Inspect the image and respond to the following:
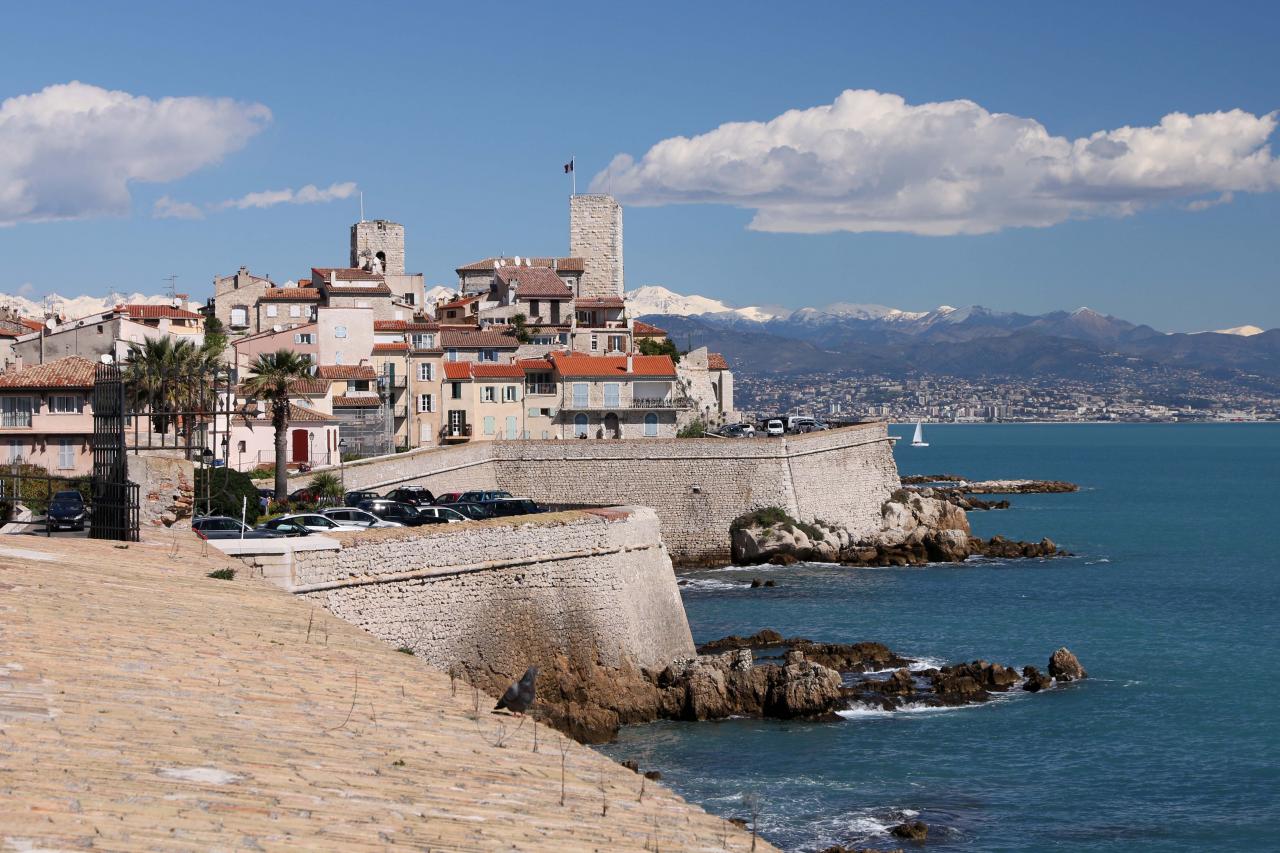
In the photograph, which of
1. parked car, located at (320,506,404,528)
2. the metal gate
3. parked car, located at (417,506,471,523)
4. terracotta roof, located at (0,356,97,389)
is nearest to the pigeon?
the metal gate

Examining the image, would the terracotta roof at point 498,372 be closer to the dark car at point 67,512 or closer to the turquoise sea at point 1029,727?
the turquoise sea at point 1029,727

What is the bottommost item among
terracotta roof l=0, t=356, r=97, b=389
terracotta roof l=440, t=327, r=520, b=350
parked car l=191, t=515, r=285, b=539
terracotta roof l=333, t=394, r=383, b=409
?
parked car l=191, t=515, r=285, b=539

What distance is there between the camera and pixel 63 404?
54.9 m

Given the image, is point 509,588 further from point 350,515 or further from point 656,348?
point 656,348

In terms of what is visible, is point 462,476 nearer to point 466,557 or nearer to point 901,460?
point 466,557

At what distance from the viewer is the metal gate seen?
24156 millimetres

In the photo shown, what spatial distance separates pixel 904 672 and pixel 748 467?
28259 millimetres

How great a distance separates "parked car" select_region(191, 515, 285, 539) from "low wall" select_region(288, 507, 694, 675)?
10.4ft

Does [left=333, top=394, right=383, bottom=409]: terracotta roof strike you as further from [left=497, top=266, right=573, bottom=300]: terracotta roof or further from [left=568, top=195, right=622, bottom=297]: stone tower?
[left=568, top=195, right=622, bottom=297]: stone tower

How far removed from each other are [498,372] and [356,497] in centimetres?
2723

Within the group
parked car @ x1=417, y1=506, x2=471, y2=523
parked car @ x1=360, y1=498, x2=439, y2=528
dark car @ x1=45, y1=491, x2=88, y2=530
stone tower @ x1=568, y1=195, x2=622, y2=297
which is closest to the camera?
dark car @ x1=45, y1=491, x2=88, y2=530

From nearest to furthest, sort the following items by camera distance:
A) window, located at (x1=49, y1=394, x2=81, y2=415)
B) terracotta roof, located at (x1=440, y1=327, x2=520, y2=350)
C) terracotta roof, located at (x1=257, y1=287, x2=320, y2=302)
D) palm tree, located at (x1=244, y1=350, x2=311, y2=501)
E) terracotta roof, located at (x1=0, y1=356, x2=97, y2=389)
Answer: palm tree, located at (x1=244, y1=350, x2=311, y2=501) → terracotta roof, located at (x1=0, y1=356, x2=97, y2=389) → window, located at (x1=49, y1=394, x2=81, y2=415) → terracotta roof, located at (x1=440, y1=327, x2=520, y2=350) → terracotta roof, located at (x1=257, y1=287, x2=320, y2=302)

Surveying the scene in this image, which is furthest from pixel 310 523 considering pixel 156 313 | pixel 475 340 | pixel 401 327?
pixel 156 313

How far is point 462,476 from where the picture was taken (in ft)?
211
